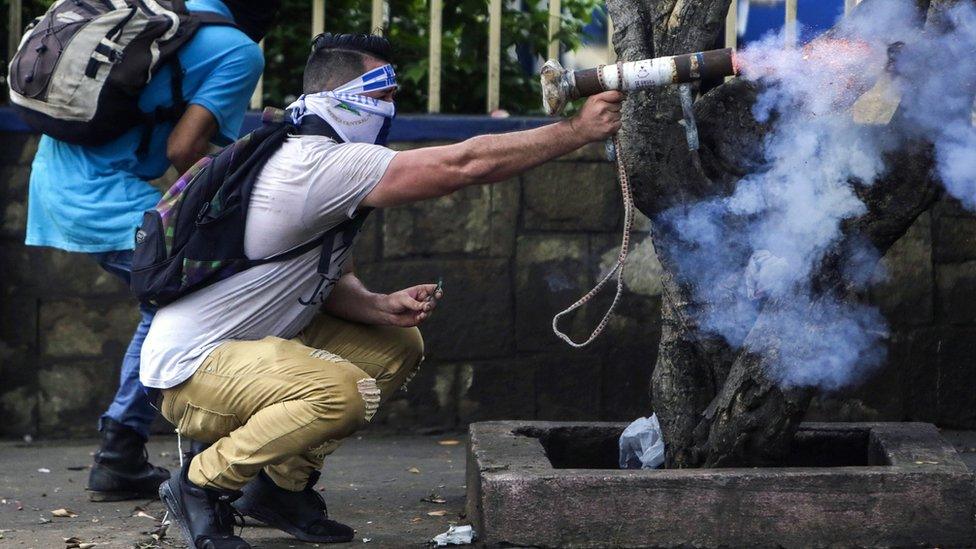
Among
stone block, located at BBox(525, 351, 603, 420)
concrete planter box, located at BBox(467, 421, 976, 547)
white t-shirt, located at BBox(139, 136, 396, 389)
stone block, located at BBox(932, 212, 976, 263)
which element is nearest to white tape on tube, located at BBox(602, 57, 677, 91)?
white t-shirt, located at BBox(139, 136, 396, 389)

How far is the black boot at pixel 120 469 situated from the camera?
15.2 ft

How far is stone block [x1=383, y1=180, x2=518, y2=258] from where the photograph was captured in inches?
223

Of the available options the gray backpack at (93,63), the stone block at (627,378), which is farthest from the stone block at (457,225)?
the gray backpack at (93,63)

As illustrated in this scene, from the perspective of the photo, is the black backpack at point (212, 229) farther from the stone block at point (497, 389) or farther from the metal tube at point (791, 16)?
the metal tube at point (791, 16)

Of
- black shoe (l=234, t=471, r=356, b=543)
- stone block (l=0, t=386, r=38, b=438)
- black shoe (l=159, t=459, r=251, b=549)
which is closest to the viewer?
black shoe (l=159, t=459, r=251, b=549)

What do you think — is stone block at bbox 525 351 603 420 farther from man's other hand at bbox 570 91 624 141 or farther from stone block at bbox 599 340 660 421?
man's other hand at bbox 570 91 624 141

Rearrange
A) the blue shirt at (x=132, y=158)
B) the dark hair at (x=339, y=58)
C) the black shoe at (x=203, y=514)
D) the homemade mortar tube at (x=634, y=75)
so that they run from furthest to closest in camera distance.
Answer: the blue shirt at (x=132, y=158), the dark hair at (x=339, y=58), the black shoe at (x=203, y=514), the homemade mortar tube at (x=634, y=75)

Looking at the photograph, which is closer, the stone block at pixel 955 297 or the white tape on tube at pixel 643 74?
the white tape on tube at pixel 643 74

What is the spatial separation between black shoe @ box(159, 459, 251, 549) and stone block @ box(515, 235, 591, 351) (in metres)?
2.06

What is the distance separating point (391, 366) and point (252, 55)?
116 cm

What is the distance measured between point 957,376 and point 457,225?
2169mm

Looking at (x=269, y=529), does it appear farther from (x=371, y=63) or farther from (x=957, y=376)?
(x=957, y=376)

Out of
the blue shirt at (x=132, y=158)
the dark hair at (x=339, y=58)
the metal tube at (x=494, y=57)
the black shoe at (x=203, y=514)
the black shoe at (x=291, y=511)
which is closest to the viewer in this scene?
the black shoe at (x=203, y=514)

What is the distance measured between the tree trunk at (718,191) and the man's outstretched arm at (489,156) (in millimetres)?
425
